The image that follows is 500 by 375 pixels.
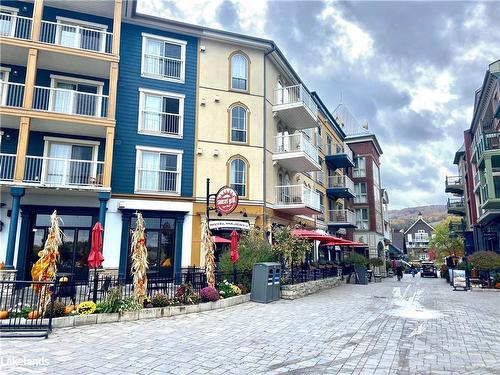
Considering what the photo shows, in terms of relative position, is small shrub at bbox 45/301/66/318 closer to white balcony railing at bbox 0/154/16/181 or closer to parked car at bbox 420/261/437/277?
white balcony railing at bbox 0/154/16/181

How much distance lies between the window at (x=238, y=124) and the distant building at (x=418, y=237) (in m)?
82.1

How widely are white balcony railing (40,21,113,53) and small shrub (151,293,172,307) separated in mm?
13728

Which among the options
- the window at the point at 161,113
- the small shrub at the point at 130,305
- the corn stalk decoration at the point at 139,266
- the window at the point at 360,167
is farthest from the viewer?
the window at the point at 360,167

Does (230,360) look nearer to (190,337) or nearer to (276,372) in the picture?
(276,372)

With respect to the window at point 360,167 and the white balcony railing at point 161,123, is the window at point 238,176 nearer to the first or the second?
the white balcony railing at point 161,123

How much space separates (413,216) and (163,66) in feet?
365

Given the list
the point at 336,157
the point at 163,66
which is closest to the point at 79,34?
the point at 163,66

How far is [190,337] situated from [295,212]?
15.8m

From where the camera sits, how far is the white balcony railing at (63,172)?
16297 mm

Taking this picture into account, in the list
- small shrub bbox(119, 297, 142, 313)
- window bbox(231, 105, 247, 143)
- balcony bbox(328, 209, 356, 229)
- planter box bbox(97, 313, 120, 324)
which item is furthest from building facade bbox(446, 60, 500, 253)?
planter box bbox(97, 313, 120, 324)

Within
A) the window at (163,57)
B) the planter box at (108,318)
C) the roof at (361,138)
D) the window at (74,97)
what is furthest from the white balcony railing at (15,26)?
the roof at (361,138)

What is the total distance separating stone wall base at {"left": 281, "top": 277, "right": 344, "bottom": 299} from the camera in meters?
14.0

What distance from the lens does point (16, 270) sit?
1452 cm

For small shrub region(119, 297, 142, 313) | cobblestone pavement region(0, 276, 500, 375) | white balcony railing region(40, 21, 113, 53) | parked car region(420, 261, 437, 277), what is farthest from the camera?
parked car region(420, 261, 437, 277)
